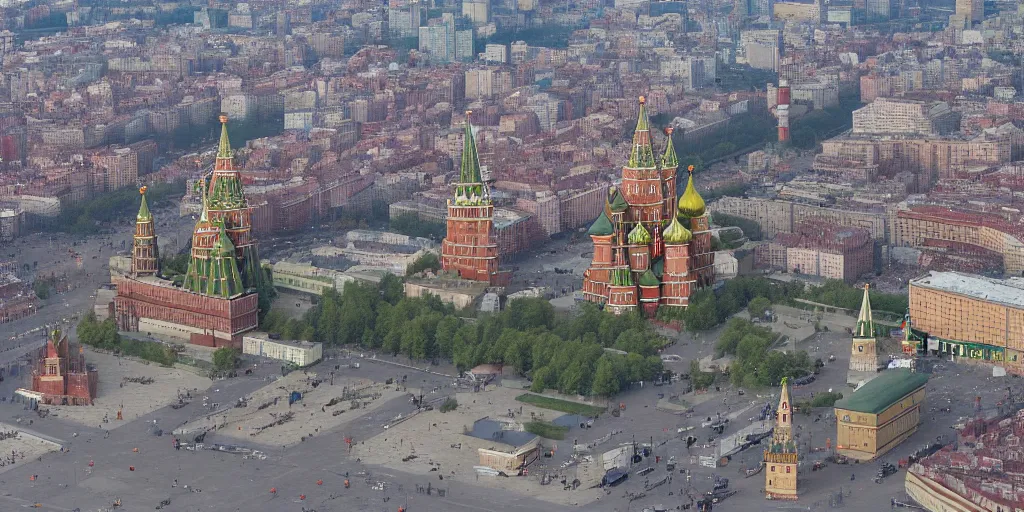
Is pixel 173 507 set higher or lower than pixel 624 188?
lower

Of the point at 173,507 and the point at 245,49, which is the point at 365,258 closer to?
the point at 173,507

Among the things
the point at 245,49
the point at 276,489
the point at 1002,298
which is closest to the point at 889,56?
the point at 245,49

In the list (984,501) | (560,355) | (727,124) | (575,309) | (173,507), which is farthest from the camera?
(727,124)

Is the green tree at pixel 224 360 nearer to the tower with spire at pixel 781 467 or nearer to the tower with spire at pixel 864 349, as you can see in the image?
the tower with spire at pixel 864 349

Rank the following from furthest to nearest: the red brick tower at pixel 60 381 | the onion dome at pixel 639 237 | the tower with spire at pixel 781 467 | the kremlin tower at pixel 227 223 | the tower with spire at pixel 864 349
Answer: the kremlin tower at pixel 227 223
the onion dome at pixel 639 237
the red brick tower at pixel 60 381
the tower with spire at pixel 864 349
the tower with spire at pixel 781 467

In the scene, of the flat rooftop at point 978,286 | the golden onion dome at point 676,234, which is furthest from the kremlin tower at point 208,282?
the flat rooftop at point 978,286

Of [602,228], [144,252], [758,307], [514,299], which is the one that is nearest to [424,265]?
[514,299]
